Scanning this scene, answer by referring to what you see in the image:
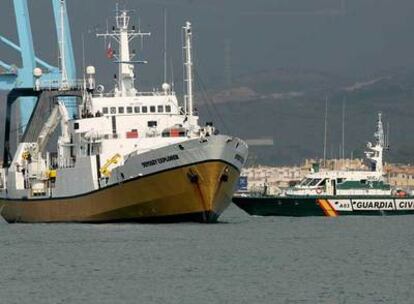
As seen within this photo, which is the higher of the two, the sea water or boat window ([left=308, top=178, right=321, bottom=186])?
boat window ([left=308, top=178, right=321, bottom=186])

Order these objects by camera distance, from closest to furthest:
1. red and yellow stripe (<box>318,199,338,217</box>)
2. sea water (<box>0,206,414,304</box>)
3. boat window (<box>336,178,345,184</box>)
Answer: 1. sea water (<box>0,206,414,304</box>)
2. red and yellow stripe (<box>318,199,338,217</box>)
3. boat window (<box>336,178,345,184</box>)

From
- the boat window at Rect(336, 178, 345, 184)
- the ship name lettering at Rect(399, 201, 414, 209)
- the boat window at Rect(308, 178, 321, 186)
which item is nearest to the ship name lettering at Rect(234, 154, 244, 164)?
the boat window at Rect(308, 178, 321, 186)

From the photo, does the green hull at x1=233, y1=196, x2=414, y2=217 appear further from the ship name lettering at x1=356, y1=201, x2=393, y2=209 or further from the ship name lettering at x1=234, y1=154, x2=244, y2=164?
the ship name lettering at x1=234, y1=154, x2=244, y2=164

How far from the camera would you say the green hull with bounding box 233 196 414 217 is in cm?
8644

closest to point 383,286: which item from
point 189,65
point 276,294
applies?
point 276,294

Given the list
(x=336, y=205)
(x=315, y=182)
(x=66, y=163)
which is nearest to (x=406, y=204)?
(x=336, y=205)

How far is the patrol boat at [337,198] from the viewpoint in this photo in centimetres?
8656

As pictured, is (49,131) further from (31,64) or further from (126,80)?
(31,64)

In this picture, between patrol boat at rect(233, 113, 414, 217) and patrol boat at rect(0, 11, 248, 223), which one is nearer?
patrol boat at rect(0, 11, 248, 223)

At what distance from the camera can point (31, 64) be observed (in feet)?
376

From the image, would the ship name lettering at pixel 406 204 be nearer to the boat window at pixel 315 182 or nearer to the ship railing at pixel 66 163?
the boat window at pixel 315 182

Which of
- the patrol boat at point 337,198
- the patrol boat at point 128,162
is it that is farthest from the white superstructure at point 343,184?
the patrol boat at point 128,162

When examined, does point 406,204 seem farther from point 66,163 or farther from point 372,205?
point 66,163

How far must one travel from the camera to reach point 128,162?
75.2 m
